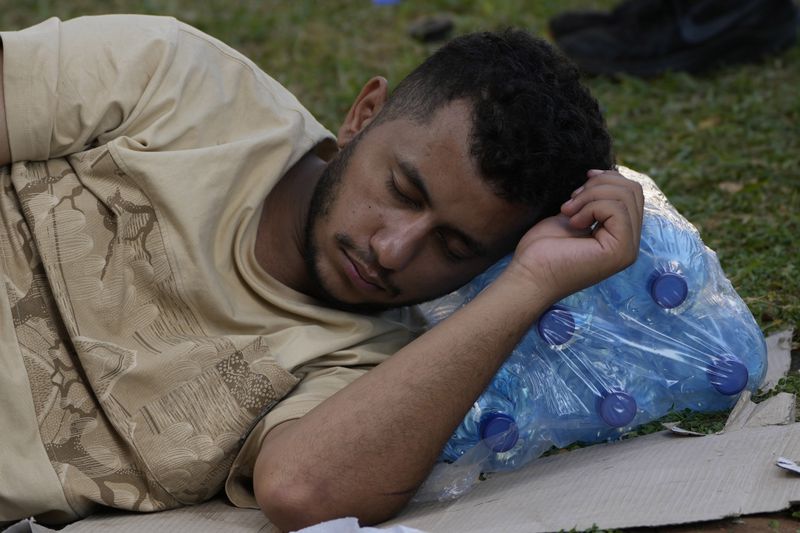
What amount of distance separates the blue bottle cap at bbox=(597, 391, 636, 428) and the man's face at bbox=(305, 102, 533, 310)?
0.44 m

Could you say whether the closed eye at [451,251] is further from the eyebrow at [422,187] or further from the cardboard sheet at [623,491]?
the cardboard sheet at [623,491]

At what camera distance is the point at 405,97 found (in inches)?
106

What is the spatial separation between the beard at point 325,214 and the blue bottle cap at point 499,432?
381mm

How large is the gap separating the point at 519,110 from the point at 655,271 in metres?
0.57

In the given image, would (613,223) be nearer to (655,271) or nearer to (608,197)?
(608,197)

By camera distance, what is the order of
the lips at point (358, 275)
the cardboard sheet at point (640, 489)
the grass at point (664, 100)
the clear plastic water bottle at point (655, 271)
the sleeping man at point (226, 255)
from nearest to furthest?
the cardboard sheet at point (640, 489)
the sleeping man at point (226, 255)
the lips at point (358, 275)
the clear plastic water bottle at point (655, 271)
the grass at point (664, 100)

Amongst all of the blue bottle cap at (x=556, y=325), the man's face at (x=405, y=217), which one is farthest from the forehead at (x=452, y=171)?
the blue bottle cap at (x=556, y=325)

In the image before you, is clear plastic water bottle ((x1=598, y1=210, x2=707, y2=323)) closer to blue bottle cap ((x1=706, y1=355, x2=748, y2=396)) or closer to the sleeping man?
blue bottle cap ((x1=706, y1=355, x2=748, y2=396))

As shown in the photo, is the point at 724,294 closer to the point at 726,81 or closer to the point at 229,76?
the point at 229,76

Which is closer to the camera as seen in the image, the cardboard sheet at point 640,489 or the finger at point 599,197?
the cardboard sheet at point 640,489

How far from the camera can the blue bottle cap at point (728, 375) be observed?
2.68 metres

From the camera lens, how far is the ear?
2.83 m

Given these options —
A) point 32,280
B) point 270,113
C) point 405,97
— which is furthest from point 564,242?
point 32,280

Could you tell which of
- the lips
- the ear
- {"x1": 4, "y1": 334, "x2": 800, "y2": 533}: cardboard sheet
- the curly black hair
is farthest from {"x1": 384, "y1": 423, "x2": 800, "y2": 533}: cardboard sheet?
the ear
